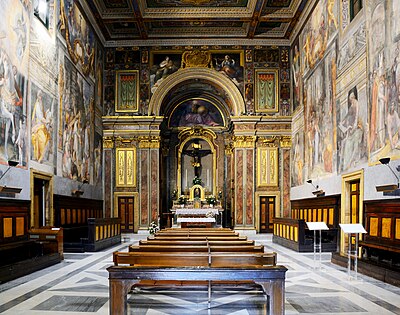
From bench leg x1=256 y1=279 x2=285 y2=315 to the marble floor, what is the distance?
1.26 meters

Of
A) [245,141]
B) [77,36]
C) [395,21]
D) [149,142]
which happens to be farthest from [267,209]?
[395,21]

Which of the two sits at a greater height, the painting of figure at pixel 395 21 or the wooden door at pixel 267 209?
the painting of figure at pixel 395 21

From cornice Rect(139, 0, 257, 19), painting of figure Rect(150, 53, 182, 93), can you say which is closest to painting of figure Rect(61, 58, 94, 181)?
painting of figure Rect(150, 53, 182, 93)

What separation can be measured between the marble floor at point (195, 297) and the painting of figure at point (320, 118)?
670 centimetres

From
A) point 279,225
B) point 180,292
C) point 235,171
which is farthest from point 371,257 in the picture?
point 235,171

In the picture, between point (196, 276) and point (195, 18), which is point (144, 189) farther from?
point (196, 276)

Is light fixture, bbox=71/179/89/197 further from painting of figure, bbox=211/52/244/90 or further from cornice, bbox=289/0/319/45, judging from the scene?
cornice, bbox=289/0/319/45

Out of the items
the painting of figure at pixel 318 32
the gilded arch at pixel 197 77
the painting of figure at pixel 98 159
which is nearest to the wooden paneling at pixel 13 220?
the painting of figure at pixel 98 159

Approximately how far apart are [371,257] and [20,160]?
32.0 ft

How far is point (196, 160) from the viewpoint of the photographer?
92.1 ft

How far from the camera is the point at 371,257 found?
37.9 ft

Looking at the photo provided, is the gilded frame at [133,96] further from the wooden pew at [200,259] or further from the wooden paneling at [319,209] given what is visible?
the wooden pew at [200,259]

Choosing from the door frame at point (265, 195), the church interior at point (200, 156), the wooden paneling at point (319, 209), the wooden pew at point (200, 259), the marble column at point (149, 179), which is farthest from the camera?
the marble column at point (149, 179)

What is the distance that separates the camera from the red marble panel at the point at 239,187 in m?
23.5
